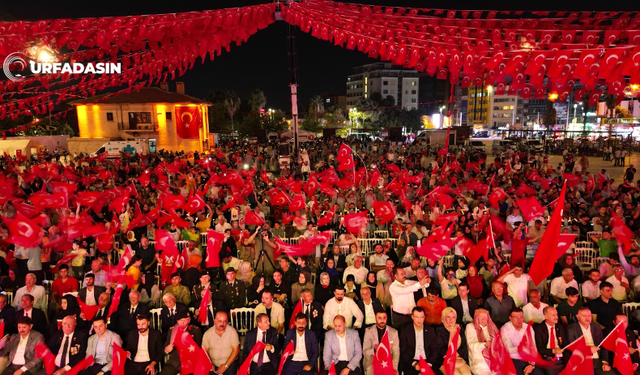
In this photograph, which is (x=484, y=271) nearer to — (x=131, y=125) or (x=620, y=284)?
(x=620, y=284)

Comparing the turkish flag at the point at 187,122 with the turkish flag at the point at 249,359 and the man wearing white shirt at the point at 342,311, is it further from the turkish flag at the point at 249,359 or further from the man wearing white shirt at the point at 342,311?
the turkish flag at the point at 249,359

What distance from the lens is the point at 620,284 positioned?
709 centimetres

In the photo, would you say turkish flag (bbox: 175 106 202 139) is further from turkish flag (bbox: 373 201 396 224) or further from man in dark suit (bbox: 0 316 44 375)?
man in dark suit (bbox: 0 316 44 375)

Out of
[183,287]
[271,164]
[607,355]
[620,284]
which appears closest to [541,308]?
[607,355]

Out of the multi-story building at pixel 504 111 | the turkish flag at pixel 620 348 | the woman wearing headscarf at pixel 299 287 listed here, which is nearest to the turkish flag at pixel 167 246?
the woman wearing headscarf at pixel 299 287

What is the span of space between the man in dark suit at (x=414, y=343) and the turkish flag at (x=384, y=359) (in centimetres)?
43

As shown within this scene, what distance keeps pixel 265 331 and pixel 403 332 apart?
1.94m

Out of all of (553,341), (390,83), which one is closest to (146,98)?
(553,341)

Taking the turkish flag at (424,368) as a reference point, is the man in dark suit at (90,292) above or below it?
above

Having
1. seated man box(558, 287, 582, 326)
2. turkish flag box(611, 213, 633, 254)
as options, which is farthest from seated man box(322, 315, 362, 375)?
turkish flag box(611, 213, 633, 254)

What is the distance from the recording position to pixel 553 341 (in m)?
6.02

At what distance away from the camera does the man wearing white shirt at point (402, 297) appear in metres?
6.86

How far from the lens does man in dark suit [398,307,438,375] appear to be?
603cm

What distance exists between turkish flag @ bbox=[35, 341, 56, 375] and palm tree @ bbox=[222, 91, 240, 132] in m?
71.3
